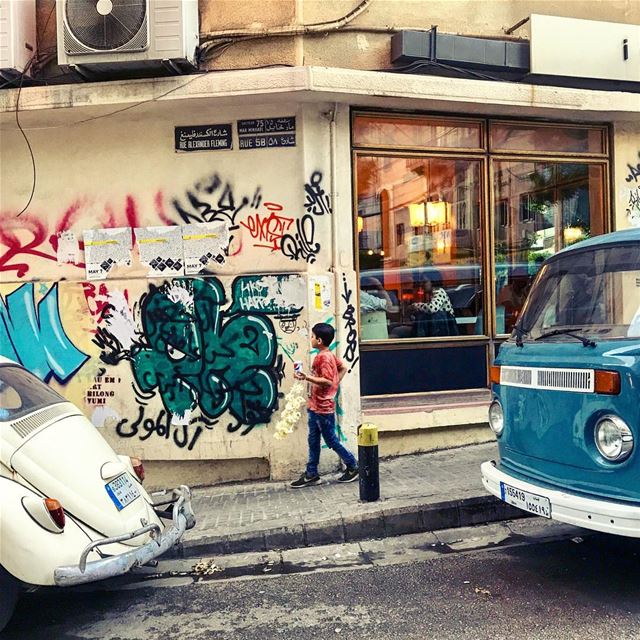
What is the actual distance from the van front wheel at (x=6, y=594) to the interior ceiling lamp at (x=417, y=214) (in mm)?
5822

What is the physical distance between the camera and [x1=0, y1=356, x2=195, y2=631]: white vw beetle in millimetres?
3740

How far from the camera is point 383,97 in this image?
7.26 meters

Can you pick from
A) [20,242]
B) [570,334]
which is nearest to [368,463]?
[570,334]

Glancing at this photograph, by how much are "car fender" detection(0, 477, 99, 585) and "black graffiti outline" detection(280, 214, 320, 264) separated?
4.13 metres

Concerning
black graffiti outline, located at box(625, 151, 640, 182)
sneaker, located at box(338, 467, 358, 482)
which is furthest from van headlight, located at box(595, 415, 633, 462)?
black graffiti outline, located at box(625, 151, 640, 182)

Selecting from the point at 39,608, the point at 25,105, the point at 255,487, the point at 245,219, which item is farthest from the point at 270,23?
the point at 39,608

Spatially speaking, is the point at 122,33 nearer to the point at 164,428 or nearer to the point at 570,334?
the point at 164,428

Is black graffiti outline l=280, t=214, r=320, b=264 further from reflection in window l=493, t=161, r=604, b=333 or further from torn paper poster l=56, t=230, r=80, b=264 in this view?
reflection in window l=493, t=161, r=604, b=333

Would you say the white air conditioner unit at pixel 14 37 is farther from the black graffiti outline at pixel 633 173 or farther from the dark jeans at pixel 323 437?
the black graffiti outline at pixel 633 173

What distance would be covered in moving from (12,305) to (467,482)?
5276 mm

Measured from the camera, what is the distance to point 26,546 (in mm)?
3705

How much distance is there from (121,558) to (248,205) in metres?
4.32

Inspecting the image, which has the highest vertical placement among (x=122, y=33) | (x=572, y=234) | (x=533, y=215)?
(x=122, y=33)

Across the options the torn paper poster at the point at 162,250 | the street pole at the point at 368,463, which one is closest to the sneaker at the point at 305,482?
the street pole at the point at 368,463
